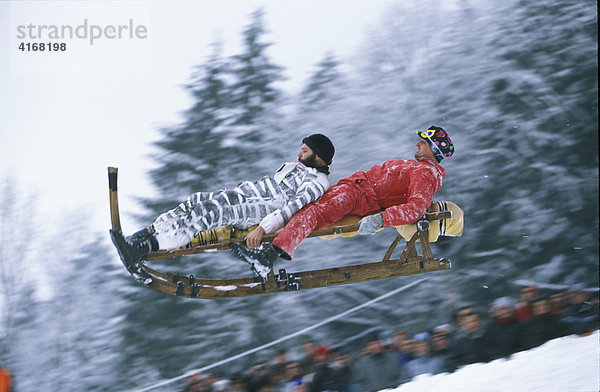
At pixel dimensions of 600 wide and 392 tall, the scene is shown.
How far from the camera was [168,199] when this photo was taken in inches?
258

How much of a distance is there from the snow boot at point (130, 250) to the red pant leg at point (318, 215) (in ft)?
2.17

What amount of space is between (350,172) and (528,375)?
108 inches

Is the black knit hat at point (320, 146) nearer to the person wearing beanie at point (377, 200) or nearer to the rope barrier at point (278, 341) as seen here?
the person wearing beanie at point (377, 200)

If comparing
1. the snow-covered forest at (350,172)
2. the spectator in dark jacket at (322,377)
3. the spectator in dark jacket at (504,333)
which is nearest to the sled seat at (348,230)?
the spectator in dark jacket at (322,377)

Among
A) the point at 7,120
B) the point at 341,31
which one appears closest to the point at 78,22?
the point at 7,120

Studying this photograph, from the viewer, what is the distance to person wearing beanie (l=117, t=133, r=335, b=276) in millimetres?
3275

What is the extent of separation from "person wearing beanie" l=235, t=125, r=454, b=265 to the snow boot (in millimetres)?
489

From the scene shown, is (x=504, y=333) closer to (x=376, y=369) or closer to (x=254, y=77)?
(x=376, y=369)

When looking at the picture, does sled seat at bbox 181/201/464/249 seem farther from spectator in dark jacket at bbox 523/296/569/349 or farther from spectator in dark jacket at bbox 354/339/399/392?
spectator in dark jacket at bbox 523/296/569/349

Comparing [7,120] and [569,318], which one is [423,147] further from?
[7,120]

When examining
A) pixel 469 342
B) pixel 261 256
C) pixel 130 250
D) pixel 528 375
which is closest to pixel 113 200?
pixel 130 250

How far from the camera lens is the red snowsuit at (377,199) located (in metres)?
3.33

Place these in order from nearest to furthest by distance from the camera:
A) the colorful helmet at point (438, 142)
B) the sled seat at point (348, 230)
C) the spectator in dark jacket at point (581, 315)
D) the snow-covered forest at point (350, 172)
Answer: the sled seat at point (348, 230) < the colorful helmet at point (438, 142) < the spectator in dark jacket at point (581, 315) < the snow-covered forest at point (350, 172)

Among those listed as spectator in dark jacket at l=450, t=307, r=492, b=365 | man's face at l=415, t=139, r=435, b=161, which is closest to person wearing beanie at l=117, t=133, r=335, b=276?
man's face at l=415, t=139, r=435, b=161
